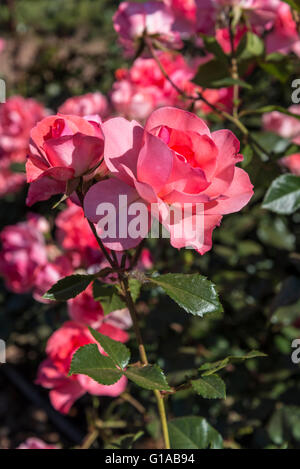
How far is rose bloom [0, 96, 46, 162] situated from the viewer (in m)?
1.26

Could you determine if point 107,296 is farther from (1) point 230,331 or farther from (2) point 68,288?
(1) point 230,331

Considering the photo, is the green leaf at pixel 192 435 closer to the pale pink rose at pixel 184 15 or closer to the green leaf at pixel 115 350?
the green leaf at pixel 115 350

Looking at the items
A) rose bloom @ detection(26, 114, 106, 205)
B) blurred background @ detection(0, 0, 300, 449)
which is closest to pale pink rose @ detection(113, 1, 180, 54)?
blurred background @ detection(0, 0, 300, 449)

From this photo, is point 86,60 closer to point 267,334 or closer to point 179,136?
point 267,334

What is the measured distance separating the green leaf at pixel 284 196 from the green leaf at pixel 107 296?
0.21m

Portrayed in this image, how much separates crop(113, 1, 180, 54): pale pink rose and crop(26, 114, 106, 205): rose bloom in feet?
1.13

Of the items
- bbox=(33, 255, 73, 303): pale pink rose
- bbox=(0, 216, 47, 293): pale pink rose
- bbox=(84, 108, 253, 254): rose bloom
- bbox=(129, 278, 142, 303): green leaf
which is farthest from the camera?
bbox=(0, 216, 47, 293): pale pink rose

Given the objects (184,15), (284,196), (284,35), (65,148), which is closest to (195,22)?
(184,15)

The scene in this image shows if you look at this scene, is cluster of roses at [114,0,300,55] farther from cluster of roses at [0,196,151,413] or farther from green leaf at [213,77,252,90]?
cluster of roses at [0,196,151,413]

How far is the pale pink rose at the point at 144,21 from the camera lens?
2.51 ft

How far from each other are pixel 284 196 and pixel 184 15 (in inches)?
13.8

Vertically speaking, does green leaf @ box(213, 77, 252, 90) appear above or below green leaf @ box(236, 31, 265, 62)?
below

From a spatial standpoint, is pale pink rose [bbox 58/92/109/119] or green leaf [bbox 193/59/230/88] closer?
green leaf [bbox 193/59/230/88]
